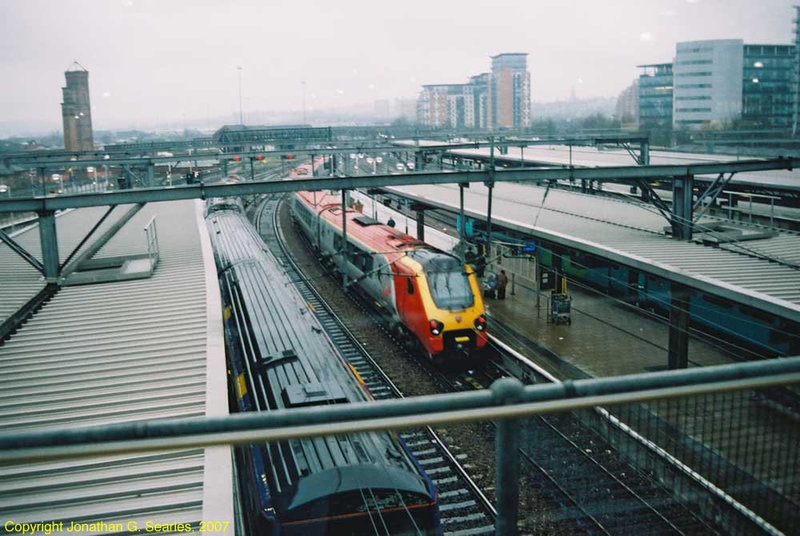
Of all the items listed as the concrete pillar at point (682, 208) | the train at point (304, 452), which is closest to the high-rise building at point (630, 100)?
the concrete pillar at point (682, 208)

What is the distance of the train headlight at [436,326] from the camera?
1123 centimetres

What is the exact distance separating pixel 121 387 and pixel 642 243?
30.9 feet

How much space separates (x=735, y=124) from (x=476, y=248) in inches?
614

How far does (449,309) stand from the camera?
11.5 m

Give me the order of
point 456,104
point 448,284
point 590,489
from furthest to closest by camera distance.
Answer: point 456,104, point 448,284, point 590,489

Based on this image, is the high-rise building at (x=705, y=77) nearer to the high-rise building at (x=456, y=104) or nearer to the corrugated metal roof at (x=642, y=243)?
the high-rise building at (x=456, y=104)

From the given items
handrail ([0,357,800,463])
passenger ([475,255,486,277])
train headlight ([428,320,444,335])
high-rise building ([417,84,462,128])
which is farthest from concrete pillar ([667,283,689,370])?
high-rise building ([417,84,462,128])

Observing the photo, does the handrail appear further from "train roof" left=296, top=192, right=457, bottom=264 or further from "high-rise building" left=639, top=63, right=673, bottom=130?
"high-rise building" left=639, top=63, right=673, bottom=130

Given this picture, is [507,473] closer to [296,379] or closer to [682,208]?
[296,379]

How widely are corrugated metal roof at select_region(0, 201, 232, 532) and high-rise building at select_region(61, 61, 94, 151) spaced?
15630mm

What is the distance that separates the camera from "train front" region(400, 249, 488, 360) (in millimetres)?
11281

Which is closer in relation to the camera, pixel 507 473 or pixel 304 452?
pixel 507 473

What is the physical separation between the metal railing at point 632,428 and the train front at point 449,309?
8.52 m

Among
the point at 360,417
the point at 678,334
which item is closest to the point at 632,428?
the point at 360,417
